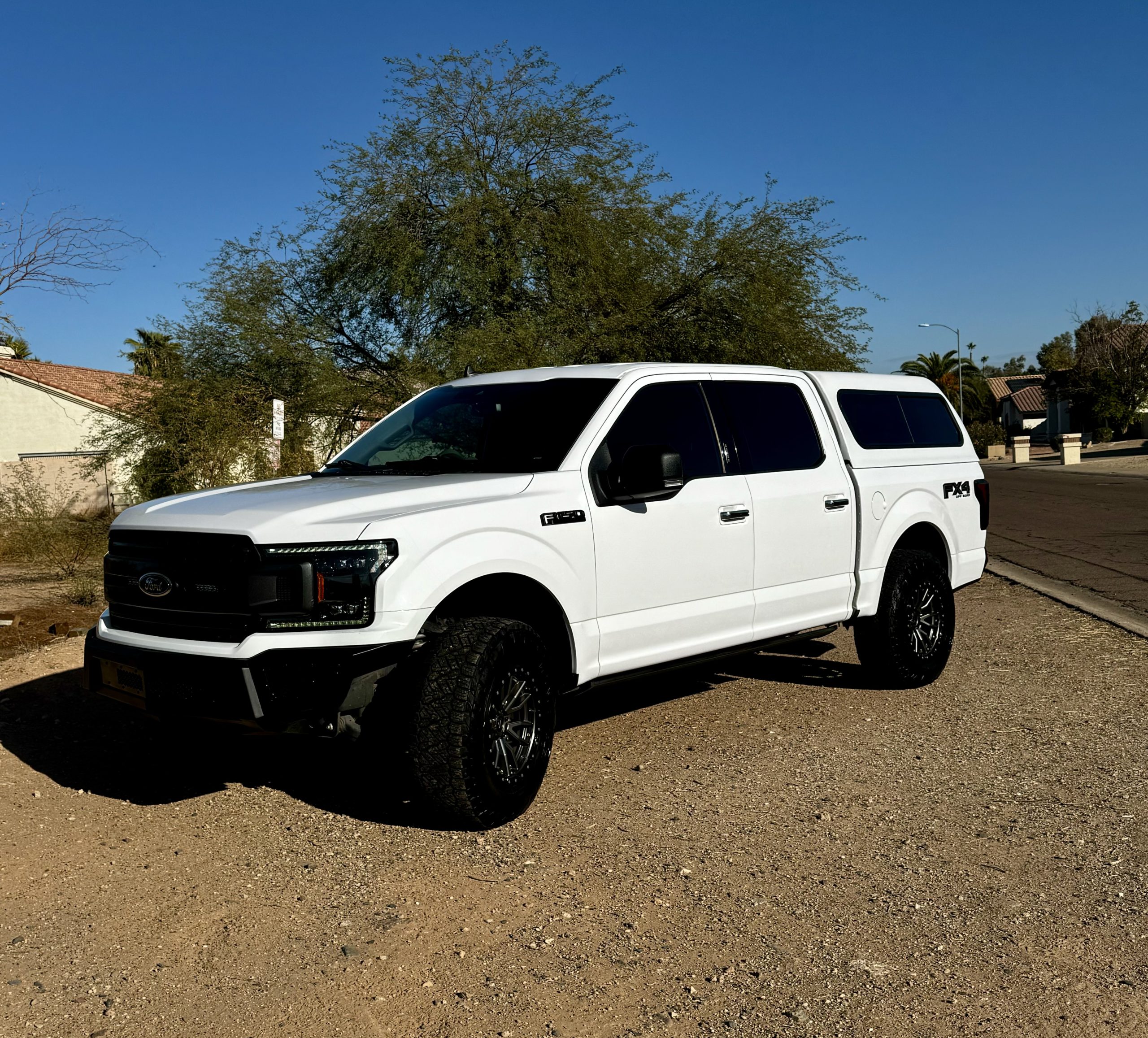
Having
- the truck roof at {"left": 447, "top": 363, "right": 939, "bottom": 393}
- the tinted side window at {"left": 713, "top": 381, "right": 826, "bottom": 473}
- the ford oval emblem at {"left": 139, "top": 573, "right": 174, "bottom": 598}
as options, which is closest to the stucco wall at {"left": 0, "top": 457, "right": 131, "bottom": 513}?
the truck roof at {"left": 447, "top": 363, "right": 939, "bottom": 393}

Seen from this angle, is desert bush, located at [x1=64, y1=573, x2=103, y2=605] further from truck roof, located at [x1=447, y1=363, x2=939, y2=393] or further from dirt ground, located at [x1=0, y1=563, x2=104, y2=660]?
truck roof, located at [x1=447, y1=363, x2=939, y2=393]

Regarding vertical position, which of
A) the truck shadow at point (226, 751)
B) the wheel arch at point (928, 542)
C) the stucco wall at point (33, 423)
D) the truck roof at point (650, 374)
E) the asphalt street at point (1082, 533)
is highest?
the stucco wall at point (33, 423)

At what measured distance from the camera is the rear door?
6316mm

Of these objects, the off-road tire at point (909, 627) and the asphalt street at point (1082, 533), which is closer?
the off-road tire at point (909, 627)

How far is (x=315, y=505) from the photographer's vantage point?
4.73m

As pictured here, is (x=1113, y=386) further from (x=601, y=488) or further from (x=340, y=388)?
(x=601, y=488)

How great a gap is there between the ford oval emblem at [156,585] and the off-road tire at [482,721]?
115 cm

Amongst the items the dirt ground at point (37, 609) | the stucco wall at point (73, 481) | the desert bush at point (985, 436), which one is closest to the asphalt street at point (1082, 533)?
the dirt ground at point (37, 609)

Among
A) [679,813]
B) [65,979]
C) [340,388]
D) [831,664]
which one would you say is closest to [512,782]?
[679,813]

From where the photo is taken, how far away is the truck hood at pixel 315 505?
4.59 metres

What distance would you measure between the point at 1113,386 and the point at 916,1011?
203ft

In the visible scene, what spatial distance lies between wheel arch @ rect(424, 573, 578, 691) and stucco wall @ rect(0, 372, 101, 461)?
3874 cm

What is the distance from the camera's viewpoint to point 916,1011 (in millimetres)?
3326

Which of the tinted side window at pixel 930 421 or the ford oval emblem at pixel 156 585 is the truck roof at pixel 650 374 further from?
the ford oval emblem at pixel 156 585
